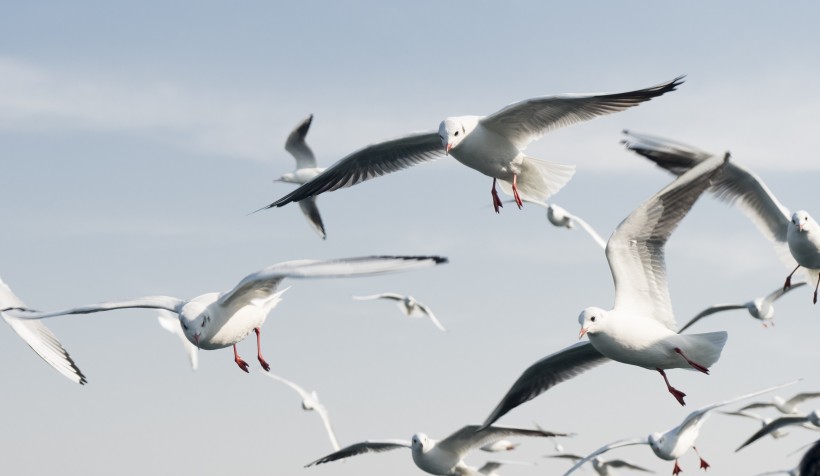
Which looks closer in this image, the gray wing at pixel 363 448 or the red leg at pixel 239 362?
the red leg at pixel 239 362

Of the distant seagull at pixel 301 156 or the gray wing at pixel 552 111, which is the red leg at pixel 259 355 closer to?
the gray wing at pixel 552 111

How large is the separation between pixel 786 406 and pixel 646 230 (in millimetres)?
12930

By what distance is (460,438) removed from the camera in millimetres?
14625

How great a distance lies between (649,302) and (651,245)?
1.77 feet

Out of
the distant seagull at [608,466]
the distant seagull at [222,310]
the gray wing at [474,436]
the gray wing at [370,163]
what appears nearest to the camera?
the distant seagull at [222,310]

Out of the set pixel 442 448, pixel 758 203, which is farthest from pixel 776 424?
pixel 442 448

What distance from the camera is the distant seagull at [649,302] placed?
380 inches

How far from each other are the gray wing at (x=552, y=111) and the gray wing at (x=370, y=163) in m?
1.70

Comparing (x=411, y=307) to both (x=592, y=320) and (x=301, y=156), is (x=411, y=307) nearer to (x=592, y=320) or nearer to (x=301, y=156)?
(x=301, y=156)

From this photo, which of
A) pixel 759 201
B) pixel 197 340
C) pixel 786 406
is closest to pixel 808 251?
pixel 759 201

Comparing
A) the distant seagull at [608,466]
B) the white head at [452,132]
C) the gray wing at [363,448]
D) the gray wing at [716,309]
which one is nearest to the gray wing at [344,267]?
the white head at [452,132]

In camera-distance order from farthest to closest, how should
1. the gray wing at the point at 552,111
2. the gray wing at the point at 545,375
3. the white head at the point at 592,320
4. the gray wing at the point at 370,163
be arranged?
the gray wing at the point at 370,163
the gray wing at the point at 545,375
the gray wing at the point at 552,111
the white head at the point at 592,320

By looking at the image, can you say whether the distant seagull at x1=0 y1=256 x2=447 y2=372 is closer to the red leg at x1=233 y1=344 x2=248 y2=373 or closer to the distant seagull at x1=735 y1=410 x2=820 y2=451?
the red leg at x1=233 y1=344 x2=248 y2=373

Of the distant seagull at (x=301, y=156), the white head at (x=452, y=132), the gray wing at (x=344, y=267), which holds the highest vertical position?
the distant seagull at (x=301, y=156)
